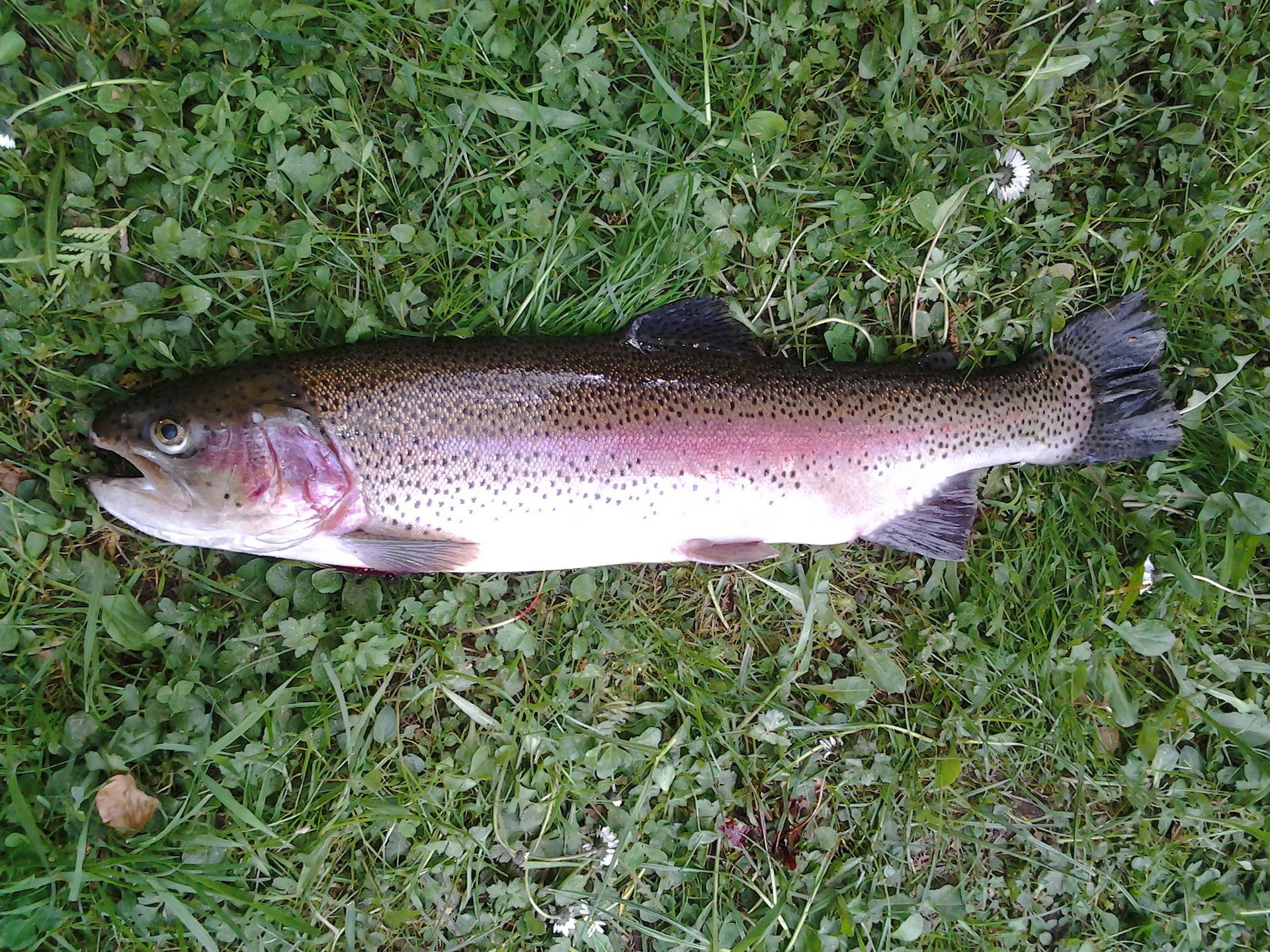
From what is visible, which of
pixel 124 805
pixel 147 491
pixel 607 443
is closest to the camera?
pixel 147 491

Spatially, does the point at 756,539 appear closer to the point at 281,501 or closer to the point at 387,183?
the point at 281,501

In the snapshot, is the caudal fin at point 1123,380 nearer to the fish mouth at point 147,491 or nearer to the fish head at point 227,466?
the fish head at point 227,466

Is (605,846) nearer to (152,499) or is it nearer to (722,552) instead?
A: (722,552)

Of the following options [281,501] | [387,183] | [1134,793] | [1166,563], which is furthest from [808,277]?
[1134,793]

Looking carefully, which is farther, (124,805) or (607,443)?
(607,443)

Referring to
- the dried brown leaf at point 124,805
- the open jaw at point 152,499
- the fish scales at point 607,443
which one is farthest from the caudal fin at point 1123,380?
the dried brown leaf at point 124,805

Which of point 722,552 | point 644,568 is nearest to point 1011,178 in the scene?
point 722,552
